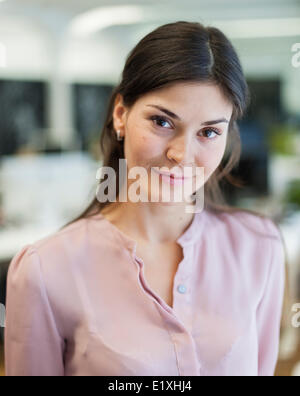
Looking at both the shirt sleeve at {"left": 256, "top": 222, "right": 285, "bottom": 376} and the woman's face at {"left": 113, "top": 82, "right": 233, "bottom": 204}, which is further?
the shirt sleeve at {"left": 256, "top": 222, "right": 285, "bottom": 376}

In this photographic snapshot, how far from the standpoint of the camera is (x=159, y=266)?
67 cm

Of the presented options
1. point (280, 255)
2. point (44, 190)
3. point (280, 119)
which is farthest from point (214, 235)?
point (280, 119)

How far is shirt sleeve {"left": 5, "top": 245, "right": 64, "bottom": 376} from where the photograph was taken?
62 cm

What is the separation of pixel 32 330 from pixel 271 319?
32 cm

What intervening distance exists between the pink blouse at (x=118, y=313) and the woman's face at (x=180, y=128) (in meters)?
0.13

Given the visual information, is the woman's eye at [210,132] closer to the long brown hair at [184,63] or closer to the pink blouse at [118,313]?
the long brown hair at [184,63]

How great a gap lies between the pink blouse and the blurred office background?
0.94 m

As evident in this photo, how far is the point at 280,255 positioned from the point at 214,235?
0.33 feet

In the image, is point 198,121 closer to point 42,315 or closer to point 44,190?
point 42,315

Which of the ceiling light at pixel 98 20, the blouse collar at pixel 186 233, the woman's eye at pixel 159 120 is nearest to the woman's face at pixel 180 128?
the woman's eye at pixel 159 120

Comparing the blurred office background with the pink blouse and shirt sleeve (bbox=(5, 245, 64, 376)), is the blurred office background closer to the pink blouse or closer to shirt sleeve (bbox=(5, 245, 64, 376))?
the pink blouse

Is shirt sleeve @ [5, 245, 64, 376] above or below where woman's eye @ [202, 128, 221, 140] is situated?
below

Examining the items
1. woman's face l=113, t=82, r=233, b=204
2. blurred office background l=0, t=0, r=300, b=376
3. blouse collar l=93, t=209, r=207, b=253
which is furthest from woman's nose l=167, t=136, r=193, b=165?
blurred office background l=0, t=0, r=300, b=376

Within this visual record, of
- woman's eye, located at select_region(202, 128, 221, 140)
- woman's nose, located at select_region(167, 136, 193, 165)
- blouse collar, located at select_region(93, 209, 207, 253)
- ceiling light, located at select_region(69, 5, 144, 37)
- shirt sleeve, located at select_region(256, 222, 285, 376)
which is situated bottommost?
shirt sleeve, located at select_region(256, 222, 285, 376)
